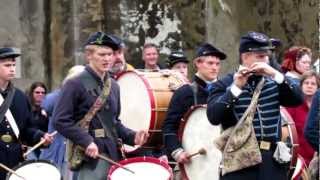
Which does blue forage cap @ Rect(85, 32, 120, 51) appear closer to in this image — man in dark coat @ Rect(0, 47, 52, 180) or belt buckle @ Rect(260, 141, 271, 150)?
man in dark coat @ Rect(0, 47, 52, 180)

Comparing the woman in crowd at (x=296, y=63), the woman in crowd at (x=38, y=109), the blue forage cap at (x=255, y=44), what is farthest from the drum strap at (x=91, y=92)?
the woman in crowd at (x=38, y=109)

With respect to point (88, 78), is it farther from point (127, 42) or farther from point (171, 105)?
point (127, 42)

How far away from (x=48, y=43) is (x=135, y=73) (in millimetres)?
7653

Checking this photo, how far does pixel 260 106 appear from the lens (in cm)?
904

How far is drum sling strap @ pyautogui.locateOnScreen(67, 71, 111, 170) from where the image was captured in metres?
9.71

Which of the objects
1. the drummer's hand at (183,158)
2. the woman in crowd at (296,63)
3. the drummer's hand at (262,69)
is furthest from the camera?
the woman in crowd at (296,63)

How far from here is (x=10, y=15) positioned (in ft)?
63.9

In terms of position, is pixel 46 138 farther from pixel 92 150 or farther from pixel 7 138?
pixel 92 150

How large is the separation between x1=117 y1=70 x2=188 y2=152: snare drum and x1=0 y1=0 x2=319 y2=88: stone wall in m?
5.71

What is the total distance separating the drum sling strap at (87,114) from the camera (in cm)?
971

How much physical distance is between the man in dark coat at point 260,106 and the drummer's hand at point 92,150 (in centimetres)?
109

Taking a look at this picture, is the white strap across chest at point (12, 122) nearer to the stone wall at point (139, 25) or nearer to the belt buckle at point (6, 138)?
the belt buckle at point (6, 138)

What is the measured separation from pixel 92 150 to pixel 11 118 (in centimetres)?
131

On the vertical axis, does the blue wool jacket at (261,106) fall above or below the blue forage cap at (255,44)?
below
